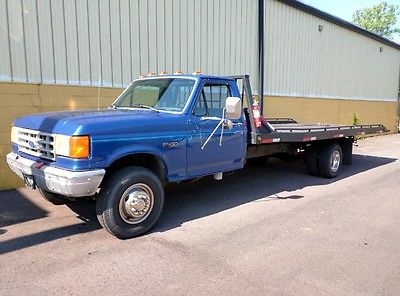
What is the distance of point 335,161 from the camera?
8.69 metres

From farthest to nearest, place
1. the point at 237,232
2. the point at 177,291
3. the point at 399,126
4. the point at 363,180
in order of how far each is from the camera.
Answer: the point at 399,126
the point at 363,180
the point at 237,232
the point at 177,291

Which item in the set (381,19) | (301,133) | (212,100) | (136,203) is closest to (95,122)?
(136,203)

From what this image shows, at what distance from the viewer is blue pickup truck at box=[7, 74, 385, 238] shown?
Answer: 435 centimetres

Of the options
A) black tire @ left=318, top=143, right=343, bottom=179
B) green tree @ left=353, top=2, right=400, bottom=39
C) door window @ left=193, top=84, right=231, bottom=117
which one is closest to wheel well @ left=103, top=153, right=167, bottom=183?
door window @ left=193, top=84, right=231, bottom=117

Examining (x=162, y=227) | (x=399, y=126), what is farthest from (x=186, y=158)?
(x=399, y=126)

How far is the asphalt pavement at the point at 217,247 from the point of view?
12.0ft

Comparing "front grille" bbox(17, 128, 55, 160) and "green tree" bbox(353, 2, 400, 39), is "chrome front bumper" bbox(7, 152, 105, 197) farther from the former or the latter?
"green tree" bbox(353, 2, 400, 39)

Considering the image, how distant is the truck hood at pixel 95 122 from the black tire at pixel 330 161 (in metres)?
4.42

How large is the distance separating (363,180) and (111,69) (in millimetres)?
6056

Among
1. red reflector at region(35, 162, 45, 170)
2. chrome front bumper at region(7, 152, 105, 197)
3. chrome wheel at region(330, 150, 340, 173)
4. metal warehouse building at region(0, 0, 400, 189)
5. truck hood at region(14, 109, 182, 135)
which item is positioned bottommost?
chrome wheel at region(330, 150, 340, 173)

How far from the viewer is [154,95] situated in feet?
18.9

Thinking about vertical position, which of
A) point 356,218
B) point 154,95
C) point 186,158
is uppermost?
point 154,95

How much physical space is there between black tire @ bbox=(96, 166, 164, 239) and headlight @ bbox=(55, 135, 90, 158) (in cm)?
53

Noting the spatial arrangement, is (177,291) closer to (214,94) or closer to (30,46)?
(214,94)
